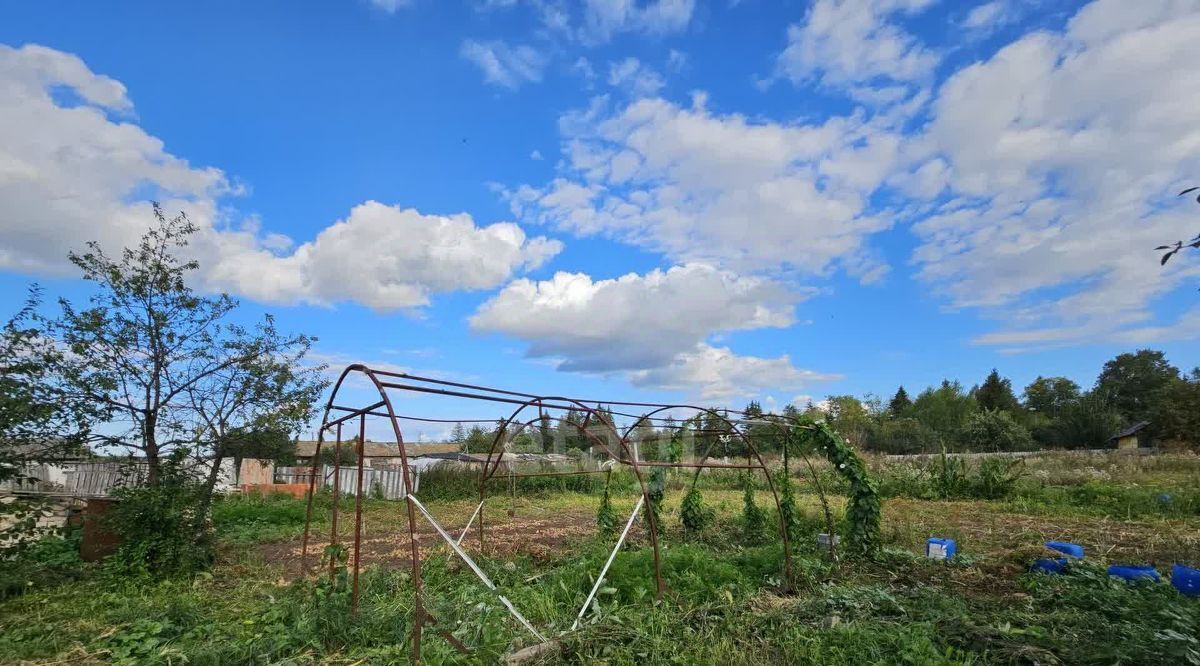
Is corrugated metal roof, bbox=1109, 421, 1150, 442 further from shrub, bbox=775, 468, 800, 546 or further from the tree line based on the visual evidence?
shrub, bbox=775, 468, 800, 546

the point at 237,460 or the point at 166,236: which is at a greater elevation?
the point at 166,236

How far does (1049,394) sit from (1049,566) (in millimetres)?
75935

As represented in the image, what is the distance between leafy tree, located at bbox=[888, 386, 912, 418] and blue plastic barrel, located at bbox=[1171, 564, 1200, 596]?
69.6m

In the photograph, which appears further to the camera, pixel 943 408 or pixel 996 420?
pixel 943 408

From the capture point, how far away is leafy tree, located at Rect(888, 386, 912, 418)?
70688 mm

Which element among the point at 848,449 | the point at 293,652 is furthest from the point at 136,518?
the point at 848,449

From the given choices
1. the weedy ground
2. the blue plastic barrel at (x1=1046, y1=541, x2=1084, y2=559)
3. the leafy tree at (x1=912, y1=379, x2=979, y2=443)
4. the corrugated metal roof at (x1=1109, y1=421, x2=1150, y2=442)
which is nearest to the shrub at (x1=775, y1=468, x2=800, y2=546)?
the weedy ground

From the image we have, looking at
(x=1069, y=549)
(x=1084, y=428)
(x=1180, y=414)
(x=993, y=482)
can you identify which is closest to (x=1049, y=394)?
(x=1084, y=428)

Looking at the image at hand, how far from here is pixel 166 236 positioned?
31.7 feet

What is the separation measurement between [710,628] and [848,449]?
4.71 meters

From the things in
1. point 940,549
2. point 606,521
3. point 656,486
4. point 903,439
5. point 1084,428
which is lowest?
point 940,549

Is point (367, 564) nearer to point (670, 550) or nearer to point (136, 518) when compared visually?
point (136, 518)

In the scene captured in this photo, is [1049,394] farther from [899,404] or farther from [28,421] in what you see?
[28,421]

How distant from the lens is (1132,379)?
206 feet
